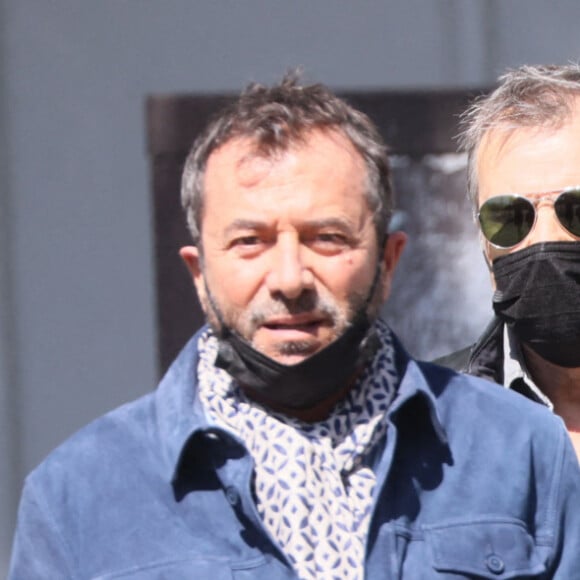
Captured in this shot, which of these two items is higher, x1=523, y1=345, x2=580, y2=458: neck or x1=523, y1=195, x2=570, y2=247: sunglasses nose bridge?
x1=523, y1=195, x2=570, y2=247: sunglasses nose bridge

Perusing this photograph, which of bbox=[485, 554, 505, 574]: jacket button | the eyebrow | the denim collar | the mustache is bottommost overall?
bbox=[485, 554, 505, 574]: jacket button

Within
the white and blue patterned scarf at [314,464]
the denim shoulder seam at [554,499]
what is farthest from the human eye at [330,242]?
the denim shoulder seam at [554,499]

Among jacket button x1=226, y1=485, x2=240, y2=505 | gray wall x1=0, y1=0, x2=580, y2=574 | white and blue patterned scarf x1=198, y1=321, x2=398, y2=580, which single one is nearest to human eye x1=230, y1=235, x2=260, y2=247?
white and blue patterned scarf x1=198, y1=321, x2=398, y2=580

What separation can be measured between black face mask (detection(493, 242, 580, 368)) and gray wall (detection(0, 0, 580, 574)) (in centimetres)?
219

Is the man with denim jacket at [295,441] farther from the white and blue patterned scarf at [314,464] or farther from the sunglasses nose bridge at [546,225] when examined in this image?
Answer: the sunglasses nose bridge at [546,225]

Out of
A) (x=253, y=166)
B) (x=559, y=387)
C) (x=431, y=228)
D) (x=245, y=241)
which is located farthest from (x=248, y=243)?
(x=431, y=228)

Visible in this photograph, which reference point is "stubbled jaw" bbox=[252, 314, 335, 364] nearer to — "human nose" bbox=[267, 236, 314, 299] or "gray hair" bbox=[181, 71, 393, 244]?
"human nose" bbox=[267, 236, 314, 299]

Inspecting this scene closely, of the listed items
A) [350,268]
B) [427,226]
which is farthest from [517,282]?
[427,226]

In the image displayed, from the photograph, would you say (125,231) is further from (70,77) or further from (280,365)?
(280,365)

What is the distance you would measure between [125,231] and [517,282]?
2315mm

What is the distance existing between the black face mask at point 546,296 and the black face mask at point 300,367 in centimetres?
48

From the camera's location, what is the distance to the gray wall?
509 centimetres

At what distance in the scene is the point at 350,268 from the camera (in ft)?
8.57

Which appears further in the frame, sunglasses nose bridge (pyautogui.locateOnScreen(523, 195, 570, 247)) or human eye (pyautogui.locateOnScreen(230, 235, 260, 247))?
sunglasses nose bridge (pyautogui.locateOnScreen(523, 195, 570, 247))
